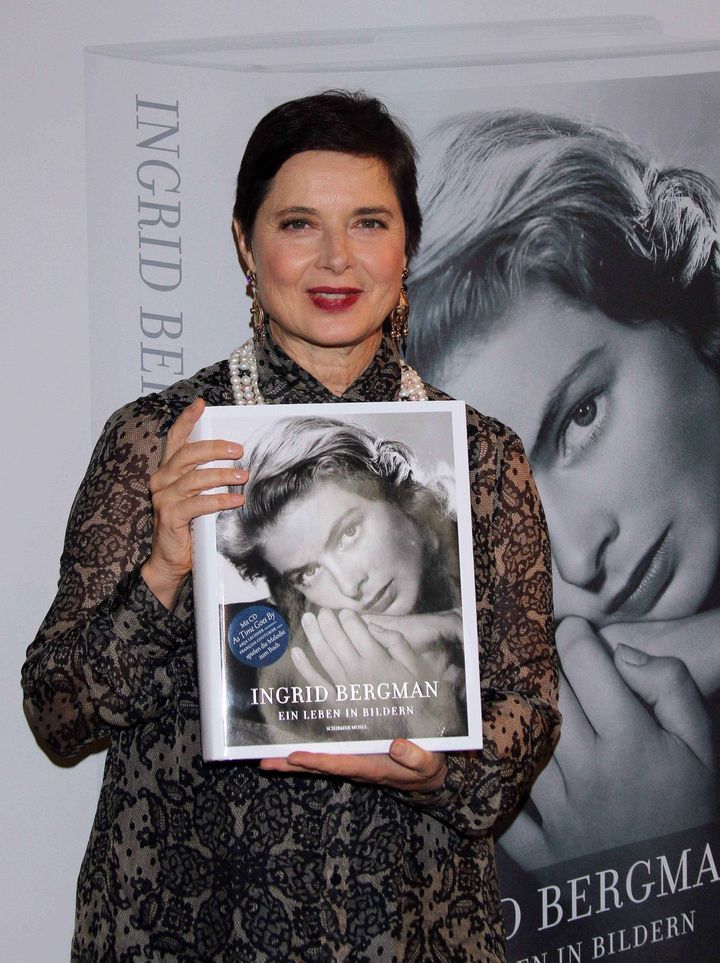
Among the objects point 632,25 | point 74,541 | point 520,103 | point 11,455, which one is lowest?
point 74,541

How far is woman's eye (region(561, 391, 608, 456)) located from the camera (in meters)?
1.99

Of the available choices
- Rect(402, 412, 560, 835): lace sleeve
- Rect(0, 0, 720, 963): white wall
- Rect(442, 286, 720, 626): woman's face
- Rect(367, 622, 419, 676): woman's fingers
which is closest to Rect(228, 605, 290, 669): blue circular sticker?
Rect(367, 622, 419, 676): woman's fingers

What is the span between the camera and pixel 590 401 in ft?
6.53

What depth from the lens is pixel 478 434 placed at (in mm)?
1539

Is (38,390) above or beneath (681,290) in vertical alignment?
beneath

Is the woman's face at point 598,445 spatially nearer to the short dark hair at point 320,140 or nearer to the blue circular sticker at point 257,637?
the short dark hair at point 320,140

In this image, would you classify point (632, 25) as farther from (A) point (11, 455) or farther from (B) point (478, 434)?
(A) point (11, 455)

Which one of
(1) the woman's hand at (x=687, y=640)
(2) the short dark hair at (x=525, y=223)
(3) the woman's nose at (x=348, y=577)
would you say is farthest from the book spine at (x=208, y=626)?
(1) the woman's hand at (x=687, y=640)

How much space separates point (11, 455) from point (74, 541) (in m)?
0.54

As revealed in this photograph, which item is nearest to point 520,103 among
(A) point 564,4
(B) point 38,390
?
(A) point 564,4

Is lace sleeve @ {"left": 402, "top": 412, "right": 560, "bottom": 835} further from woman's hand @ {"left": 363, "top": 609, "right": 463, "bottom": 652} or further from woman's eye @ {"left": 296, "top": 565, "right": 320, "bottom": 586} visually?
woman's eye @ {"left": 296, "top": 565, "right": 320, "bottom": 586}

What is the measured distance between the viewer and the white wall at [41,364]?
1.86m

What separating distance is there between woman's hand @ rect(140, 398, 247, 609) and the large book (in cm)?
2

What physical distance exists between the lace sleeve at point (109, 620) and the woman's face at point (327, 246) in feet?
0.75
